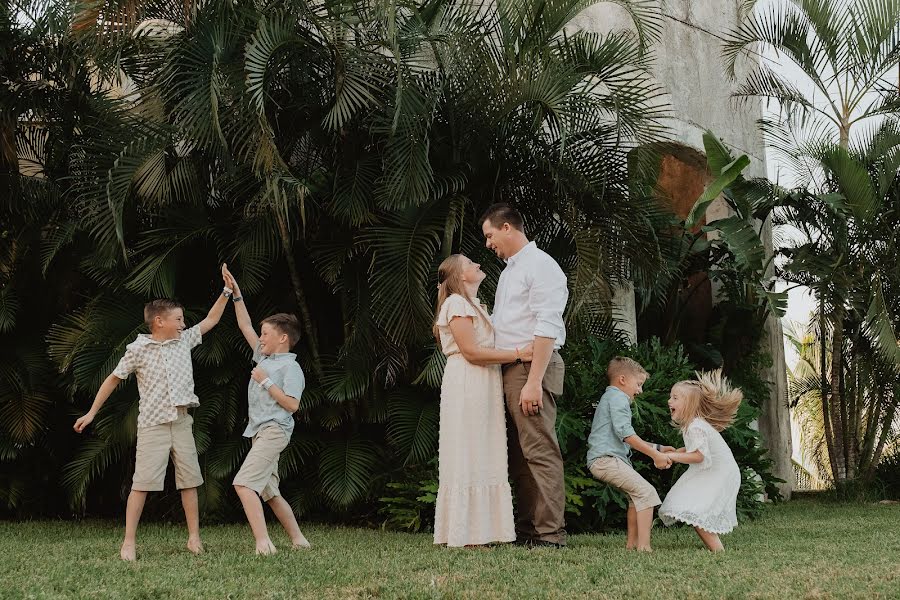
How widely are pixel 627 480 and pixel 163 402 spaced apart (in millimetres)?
2605

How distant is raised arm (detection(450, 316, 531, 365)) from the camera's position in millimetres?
5363

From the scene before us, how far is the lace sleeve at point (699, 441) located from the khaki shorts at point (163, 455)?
271cm

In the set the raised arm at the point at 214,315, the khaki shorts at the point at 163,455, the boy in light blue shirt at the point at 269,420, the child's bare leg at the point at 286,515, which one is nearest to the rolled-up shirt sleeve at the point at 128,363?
the khaki shorts at the point at 163,455

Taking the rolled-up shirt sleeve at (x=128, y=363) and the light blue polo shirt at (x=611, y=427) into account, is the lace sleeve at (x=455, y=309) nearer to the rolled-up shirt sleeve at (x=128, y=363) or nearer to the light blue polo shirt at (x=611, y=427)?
the light blue polo shirt at (x=611, y=427)

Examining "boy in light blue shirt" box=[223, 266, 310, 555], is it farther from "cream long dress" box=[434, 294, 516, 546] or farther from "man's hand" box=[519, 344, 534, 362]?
"man's hand" box=[519, 344, 534, 362]

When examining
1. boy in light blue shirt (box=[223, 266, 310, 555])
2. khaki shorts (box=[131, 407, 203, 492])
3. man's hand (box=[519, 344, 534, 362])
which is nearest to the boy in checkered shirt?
khaki shorts (box=[131, 407, 203, 492])

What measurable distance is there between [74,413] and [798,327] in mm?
8995

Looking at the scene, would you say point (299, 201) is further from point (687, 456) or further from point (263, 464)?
point (687, 456)

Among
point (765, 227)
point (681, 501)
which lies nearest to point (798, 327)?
point (765, 227)

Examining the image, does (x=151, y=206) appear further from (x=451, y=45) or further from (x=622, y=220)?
(x=622, y=220)

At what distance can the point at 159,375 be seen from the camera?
584 cm

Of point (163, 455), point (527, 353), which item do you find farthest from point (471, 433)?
point (163, 455)

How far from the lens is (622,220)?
7742 mm

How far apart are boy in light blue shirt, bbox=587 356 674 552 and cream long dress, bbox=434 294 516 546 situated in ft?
2.09
